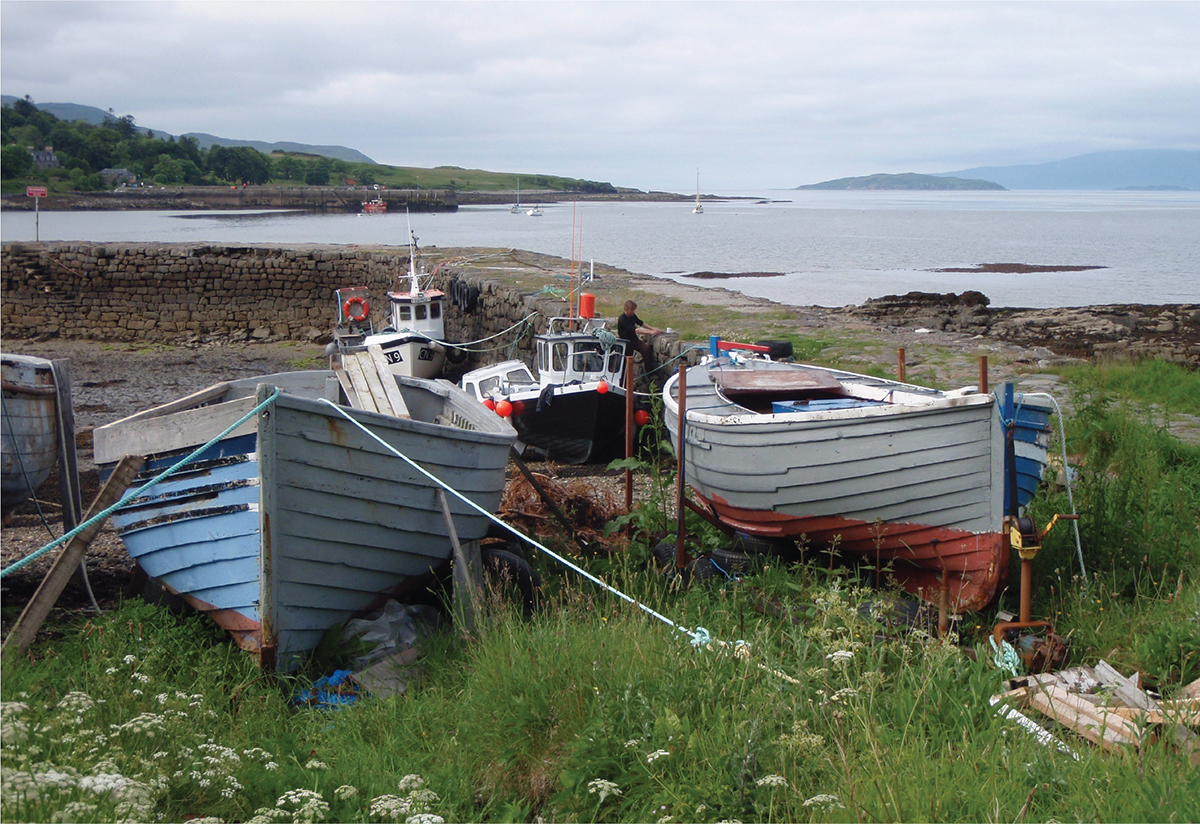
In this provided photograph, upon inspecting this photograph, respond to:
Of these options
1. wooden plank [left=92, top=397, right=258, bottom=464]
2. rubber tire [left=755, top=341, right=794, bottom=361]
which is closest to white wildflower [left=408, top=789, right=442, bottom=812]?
wooden plank [left=92, top=397, right=258, bottom=464]

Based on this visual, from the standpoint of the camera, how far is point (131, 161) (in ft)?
388

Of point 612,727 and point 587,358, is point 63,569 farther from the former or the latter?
point 587,358

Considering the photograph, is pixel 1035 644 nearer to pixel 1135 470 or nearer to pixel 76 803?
pixel 1135 470

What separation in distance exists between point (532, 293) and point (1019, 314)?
1051 cm

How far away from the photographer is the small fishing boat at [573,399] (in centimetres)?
1153

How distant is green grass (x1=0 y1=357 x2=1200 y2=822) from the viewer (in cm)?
303

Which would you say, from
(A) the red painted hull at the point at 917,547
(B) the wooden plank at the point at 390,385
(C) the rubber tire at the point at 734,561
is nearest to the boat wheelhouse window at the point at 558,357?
(B) the wooden plank at the point at 390,385

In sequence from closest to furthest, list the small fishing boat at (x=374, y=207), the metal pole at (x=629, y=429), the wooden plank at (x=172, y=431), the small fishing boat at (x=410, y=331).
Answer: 1. the wooden plank at (x=172, y=431)
2. the metal pole at (x=629, y=429)
3. the small fishing boat at (x=410, y=331)
4. the small fishing boat at (x=374, y=207)

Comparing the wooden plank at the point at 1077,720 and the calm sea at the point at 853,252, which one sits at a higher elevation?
the calm sea at the point at 853,252

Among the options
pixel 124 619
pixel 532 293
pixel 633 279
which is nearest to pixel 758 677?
pixel 124 619

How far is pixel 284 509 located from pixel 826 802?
124 inches

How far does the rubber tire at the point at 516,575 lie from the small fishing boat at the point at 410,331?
10.4 metres

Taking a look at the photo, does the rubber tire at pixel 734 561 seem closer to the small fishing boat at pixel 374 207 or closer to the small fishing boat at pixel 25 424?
the small fishing boat at pixel 25 424

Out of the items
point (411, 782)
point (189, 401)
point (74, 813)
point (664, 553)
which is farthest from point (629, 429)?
point (74, 813)
